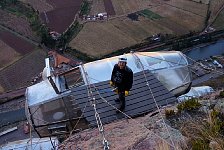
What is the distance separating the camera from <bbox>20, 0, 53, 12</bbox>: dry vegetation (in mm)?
57225

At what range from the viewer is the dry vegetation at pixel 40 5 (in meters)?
57.2

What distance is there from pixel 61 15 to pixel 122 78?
48.0 metres

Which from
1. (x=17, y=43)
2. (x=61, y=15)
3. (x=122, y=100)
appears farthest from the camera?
(x=61, y=15)

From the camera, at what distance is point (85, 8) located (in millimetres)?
56250

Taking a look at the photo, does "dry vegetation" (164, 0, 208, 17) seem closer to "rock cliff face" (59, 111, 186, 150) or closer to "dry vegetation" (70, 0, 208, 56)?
"dry vegetation" (70, 0, 208, 56)

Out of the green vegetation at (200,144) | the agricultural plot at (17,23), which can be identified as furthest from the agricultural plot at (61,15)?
the green vegetation at (200,144)

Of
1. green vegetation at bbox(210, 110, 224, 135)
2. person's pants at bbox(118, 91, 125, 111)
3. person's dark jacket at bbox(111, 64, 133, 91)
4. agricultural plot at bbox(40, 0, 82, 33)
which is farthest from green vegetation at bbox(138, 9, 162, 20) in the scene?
green vegetation at bbox(210, 110, 224, 135)

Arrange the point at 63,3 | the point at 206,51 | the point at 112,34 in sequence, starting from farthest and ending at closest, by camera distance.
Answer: the point at 63,3 → the point at 112,34 → the point at 206,51

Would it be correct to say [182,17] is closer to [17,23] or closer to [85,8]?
[85,8]

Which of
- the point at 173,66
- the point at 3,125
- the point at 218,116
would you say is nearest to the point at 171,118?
the point at 218,116

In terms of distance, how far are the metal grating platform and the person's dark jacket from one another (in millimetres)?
718

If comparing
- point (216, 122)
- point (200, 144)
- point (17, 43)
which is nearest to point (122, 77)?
point (216, 122)

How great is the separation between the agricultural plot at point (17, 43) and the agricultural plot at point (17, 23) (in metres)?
1.22

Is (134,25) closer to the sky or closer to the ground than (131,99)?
closer to the ground
